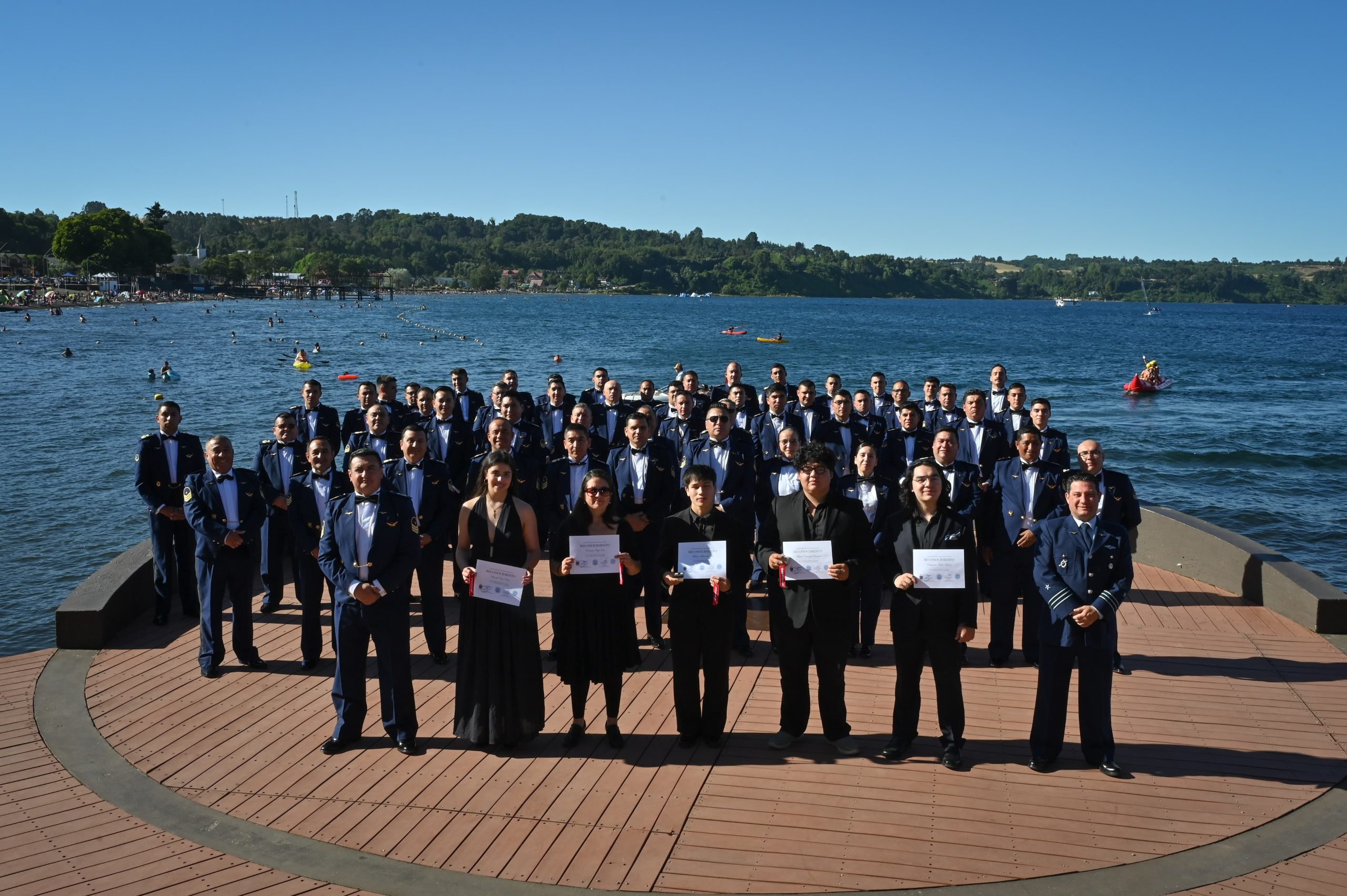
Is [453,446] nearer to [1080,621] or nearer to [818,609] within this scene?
[818,609]

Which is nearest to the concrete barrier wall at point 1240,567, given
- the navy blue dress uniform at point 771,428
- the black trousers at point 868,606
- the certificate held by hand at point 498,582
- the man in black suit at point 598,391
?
the black trousers at point 868,606

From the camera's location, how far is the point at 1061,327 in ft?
425

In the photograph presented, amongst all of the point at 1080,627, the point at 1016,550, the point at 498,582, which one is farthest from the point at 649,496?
the point at 1080,627

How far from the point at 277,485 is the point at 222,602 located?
141 centimetres

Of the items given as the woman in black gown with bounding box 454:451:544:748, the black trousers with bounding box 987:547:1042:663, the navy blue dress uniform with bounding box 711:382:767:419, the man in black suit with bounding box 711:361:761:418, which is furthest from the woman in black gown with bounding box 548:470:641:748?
the man in black suit with bounding box 711:361:761:418

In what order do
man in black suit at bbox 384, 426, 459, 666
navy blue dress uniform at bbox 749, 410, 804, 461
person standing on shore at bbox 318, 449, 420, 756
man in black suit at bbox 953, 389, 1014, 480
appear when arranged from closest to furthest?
person standing on shore at bbox 318, 449, 420, 756 → man in black suit at bbox 384, 426, 459, 666 → man in black suit at bbox 953, 389, 1014, 480 → navy blue dress uniform at bbox 749, 410, 804, 461

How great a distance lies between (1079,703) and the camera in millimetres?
5977

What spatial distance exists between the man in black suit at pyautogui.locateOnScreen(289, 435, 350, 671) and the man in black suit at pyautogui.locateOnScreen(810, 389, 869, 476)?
4.96m

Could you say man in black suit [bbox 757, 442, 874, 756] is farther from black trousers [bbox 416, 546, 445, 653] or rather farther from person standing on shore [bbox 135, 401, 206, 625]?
person standing on shore [bbox 135, 401, 206, 625]

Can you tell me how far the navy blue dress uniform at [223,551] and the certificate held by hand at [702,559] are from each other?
13.0 ft

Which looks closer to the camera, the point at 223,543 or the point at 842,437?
the point at 223,543

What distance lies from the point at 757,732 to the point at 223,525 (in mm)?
4646

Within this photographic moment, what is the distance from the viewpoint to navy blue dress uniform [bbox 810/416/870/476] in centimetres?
1015

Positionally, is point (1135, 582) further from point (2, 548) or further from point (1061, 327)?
point (1061, 327)
